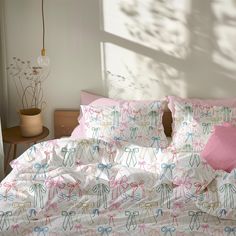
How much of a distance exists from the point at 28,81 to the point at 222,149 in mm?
1533

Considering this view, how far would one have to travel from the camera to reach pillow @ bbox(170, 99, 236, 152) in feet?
8.68

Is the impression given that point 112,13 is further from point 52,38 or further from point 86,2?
point 52,38

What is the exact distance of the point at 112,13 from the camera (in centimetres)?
289

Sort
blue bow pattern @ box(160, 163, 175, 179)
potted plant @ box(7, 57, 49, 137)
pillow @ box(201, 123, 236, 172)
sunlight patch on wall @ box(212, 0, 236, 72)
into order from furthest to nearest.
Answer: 1. potted plant @ box(7, 57, 49, 137)
2. sunlight patch on wall @ box(212, 0, 236, 72)
3. pillow @ box(201, 123, 236, 172)
4. blue bow pattern @ box(160, 163, 175, 179)

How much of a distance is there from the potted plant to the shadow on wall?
52cm

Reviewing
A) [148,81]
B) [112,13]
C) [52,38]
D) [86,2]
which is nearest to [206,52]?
[148,81]

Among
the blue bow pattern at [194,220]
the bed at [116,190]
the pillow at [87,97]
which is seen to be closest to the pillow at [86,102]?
the pillow at [87,97]

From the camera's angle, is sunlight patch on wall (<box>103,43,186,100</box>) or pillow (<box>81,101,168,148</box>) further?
sunlight patch on wall (<box>103,43,186,100</box>)

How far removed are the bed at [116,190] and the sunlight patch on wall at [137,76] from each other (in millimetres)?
389

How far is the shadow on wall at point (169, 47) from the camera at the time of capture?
2818mm

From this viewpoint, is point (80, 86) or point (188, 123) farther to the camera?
point (80, 86)

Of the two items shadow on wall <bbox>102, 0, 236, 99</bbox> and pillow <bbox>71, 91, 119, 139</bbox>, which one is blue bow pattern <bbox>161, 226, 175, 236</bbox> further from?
shadow on wall <bbox>102, 0, 236, 99</bbox>

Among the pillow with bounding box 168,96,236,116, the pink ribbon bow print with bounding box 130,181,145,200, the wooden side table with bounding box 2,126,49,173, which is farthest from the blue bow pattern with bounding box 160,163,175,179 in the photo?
the wooden side table with bounding box 2,126,49,173

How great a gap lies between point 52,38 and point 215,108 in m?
1.26
